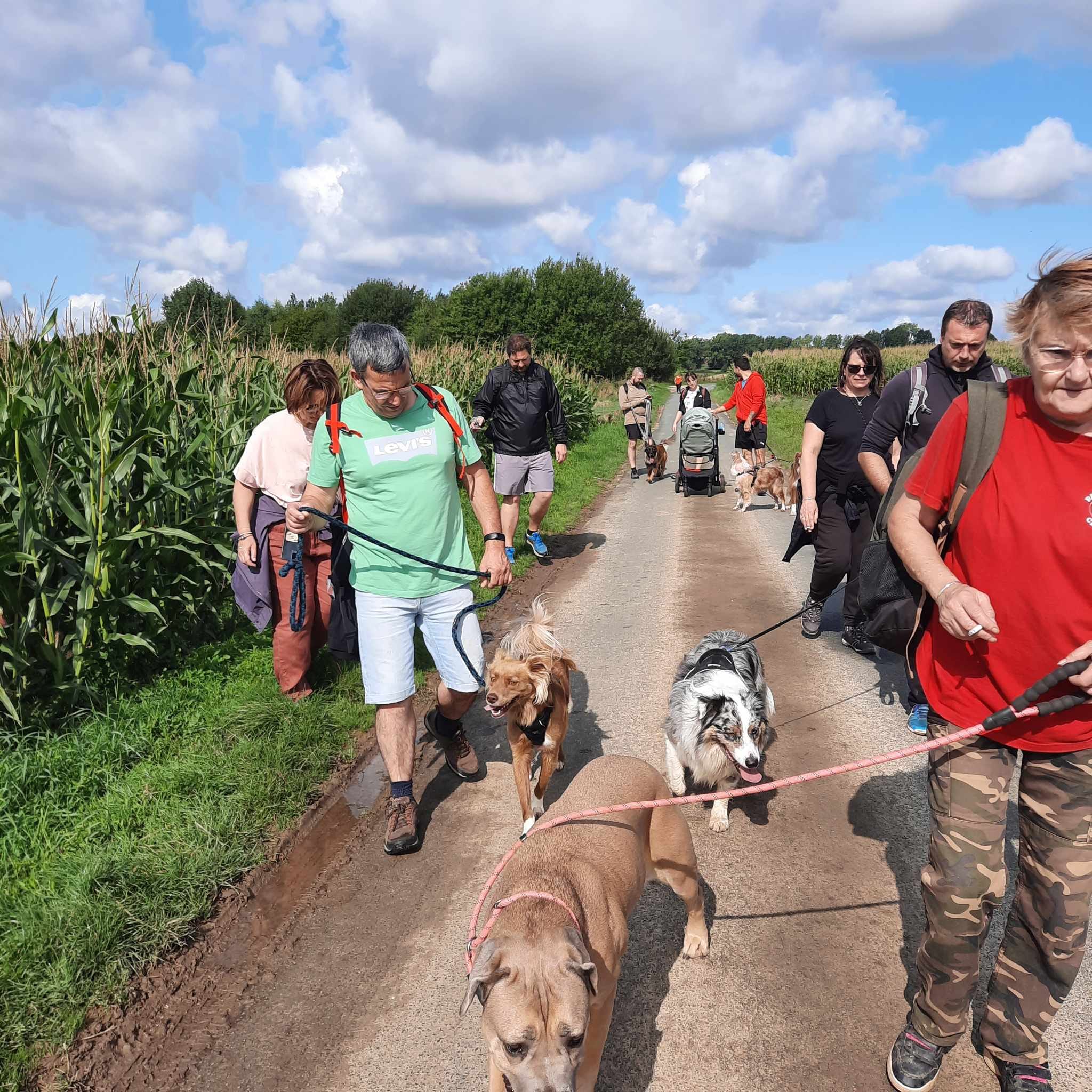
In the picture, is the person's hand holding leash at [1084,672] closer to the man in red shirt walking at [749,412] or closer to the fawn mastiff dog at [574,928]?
the fawn mastiff dog at [574,928]

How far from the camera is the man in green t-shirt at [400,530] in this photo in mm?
3646

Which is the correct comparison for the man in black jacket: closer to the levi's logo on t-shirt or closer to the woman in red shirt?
the levi's logo on t-shirt

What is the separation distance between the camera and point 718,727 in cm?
393

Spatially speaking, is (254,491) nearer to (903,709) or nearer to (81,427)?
(81,427)

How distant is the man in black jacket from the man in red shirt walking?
234 inches

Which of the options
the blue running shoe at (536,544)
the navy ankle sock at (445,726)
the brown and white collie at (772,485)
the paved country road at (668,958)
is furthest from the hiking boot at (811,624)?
the brown and white collie at (772,485)

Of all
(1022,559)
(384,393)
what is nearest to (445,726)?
(384,393)

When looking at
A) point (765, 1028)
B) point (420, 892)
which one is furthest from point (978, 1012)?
point (420, 892)

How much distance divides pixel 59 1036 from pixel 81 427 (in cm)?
372

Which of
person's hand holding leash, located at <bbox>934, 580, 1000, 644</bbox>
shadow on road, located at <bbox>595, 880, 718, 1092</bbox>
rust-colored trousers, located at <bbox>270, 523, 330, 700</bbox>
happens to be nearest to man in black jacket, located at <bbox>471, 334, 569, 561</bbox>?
rust-colored trousers, located at <bbox>270, 523, 330, 700</bbox>

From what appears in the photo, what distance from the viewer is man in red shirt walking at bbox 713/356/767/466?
1369 cm

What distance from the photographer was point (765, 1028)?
264 cm

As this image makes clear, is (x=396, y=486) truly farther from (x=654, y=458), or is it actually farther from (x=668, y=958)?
(x=654, y=458)

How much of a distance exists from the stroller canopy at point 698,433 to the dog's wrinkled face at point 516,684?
10878 millimetres
